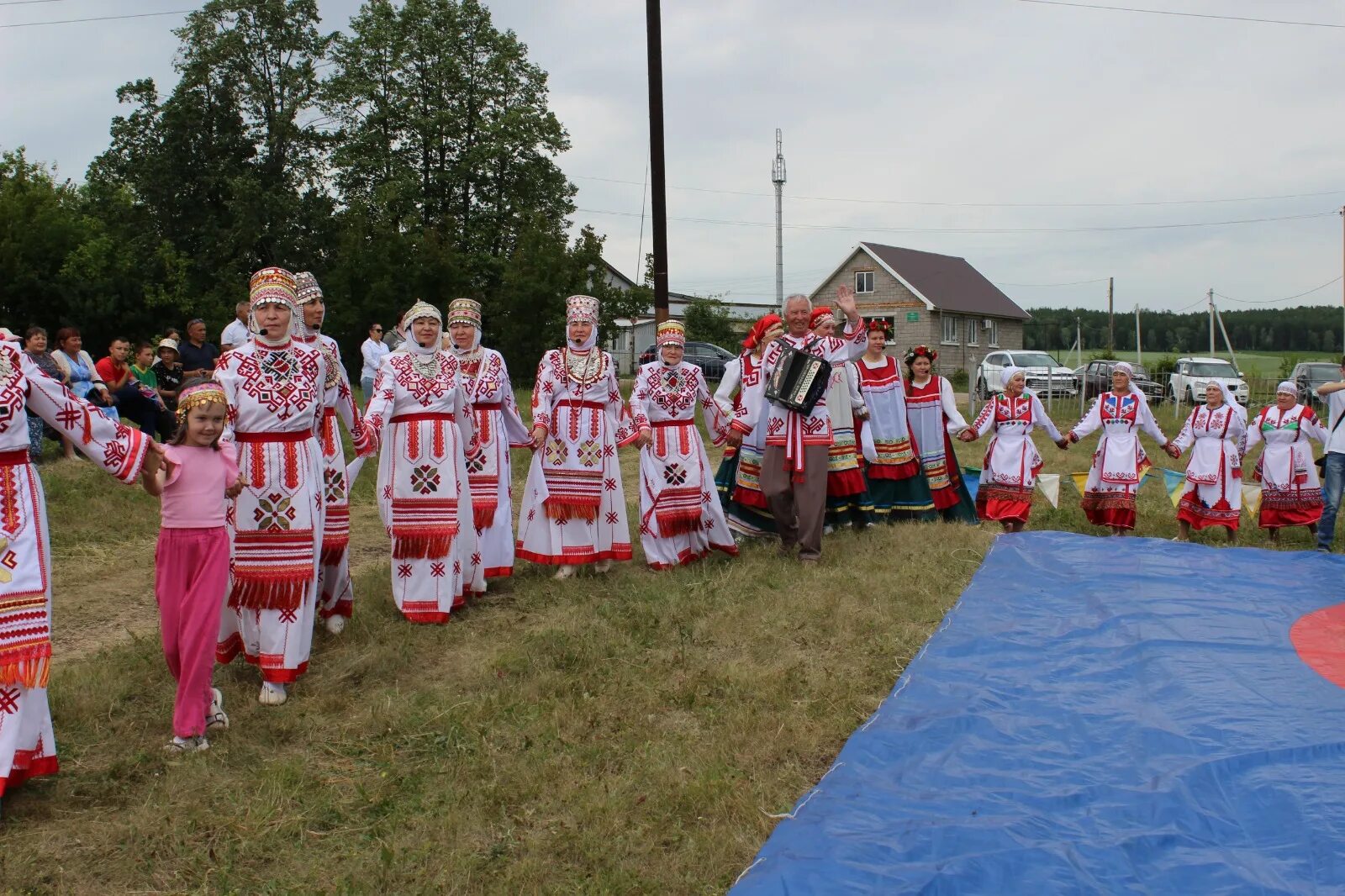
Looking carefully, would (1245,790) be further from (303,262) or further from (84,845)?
(303,262)

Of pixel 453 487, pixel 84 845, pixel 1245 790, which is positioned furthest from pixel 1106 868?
pixel 453 487

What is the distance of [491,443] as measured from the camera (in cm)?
662

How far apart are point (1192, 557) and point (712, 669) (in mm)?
4005

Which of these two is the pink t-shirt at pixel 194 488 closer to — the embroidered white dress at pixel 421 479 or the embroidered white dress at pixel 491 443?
the embroidered white dress at pixel 421 479

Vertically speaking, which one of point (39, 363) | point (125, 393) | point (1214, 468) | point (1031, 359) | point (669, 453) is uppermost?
point (1031, 359)

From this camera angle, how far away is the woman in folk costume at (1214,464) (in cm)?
844

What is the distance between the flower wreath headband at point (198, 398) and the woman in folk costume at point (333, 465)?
1.10 metres

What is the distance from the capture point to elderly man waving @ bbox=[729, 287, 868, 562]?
278 inches

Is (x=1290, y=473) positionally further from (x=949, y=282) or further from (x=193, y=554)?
(x=949, y=282)

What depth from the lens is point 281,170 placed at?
29.9 metres

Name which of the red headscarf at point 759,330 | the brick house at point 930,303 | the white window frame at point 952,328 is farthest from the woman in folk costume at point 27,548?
the white window frame at point 952,328

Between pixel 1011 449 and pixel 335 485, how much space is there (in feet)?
18.1

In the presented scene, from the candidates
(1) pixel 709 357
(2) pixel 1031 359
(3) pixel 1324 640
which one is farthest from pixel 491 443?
(1) pixel 709 357

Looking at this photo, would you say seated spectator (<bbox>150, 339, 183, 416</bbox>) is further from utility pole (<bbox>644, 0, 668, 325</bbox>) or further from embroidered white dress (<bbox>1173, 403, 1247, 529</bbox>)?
embroidered white dress (<bbox>1173, 403, 1247, 529</bbox>)
